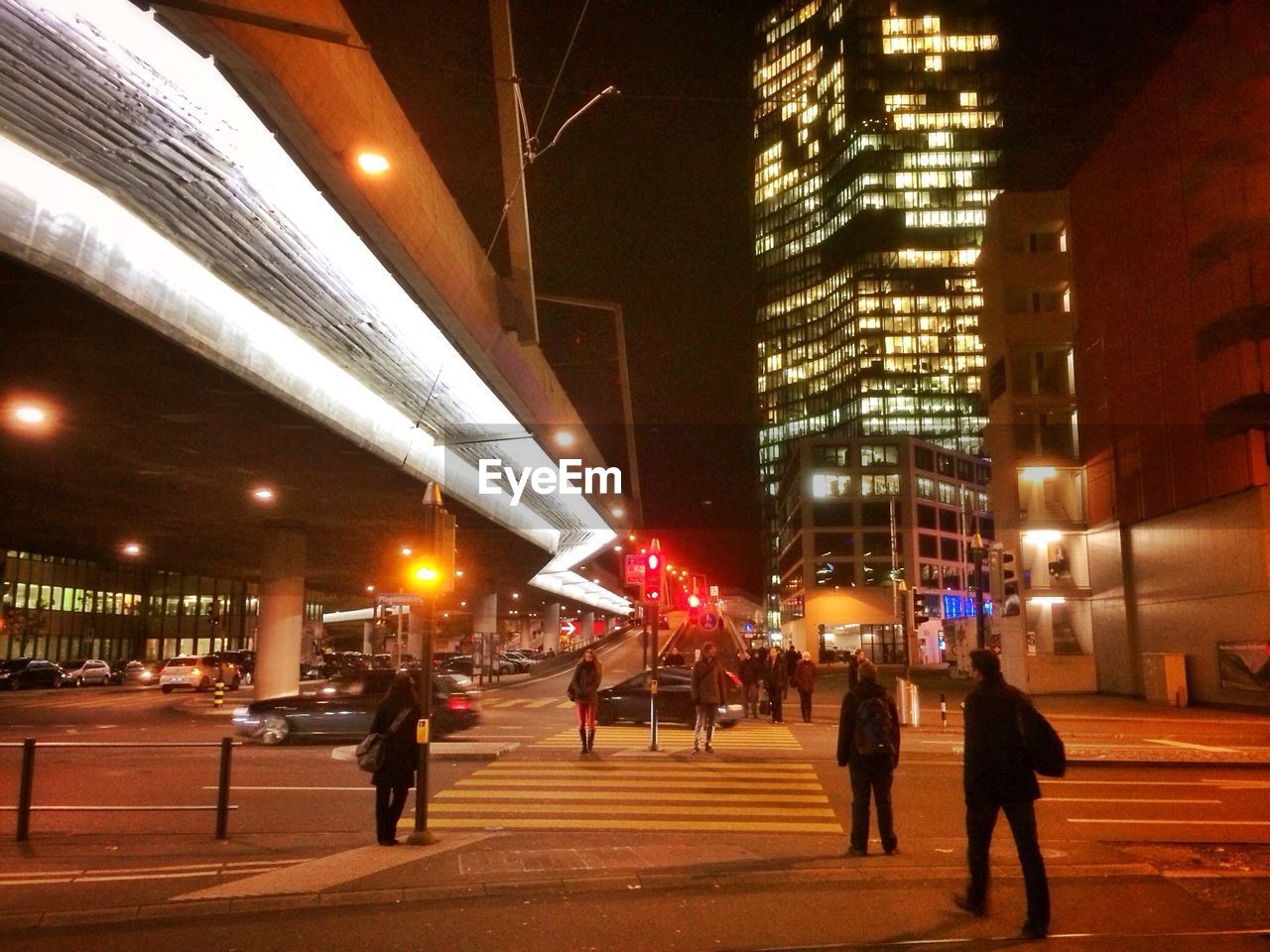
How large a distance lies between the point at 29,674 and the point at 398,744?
47.7 m

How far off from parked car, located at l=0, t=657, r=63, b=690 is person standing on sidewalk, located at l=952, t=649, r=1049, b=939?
51.4 metres

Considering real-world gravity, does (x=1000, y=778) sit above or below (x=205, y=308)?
below

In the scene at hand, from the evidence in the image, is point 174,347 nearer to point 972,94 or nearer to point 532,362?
point 532,362

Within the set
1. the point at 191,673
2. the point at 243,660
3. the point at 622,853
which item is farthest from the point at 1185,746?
the point at 243,660

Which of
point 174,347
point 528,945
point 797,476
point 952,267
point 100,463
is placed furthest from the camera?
point 952,267

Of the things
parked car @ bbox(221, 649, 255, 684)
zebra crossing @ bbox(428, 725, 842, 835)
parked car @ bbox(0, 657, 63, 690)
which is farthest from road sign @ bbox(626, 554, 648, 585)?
parked car @ bbox(0, 657, 63, 690)

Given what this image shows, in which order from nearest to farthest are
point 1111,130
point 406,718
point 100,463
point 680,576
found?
point 406,718, point 100,463, point 1111,130, point 680,576

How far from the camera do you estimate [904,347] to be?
156 m

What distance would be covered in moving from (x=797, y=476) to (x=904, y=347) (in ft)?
211

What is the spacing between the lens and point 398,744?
1027 centimetres

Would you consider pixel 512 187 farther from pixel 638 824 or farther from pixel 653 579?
pixel 638 824

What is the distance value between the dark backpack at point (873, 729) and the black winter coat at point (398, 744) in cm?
430

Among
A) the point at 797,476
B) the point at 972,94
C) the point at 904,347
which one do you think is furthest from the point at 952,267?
the point at 797,476

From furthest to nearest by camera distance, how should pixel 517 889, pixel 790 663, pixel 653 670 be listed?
pixel 790 663 < pixel 653 670 < pixel 517 889
